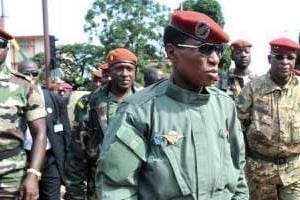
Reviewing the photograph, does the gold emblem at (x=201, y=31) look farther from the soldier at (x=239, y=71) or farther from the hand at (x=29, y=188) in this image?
the soldier at (x=239, y=71)

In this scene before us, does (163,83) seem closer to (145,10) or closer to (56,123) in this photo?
(56,123)

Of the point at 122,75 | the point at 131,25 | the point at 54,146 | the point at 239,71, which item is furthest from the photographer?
the point at 131,25

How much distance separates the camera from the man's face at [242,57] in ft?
27.0

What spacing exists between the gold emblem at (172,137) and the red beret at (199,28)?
46cm

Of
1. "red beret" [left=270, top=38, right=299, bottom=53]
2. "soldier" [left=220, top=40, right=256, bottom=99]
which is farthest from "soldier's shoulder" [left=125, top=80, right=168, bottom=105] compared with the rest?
"soldier" [left=220, top=40, right=256, bottom=99]

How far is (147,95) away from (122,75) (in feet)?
9.51

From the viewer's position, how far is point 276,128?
6379 millimetres

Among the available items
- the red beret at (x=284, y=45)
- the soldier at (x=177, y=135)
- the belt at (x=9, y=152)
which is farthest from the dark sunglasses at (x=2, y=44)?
the red beret at (x=284, y=45)

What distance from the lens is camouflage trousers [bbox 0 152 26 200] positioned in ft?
15.4

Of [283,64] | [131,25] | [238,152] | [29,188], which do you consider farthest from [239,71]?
[131,25]

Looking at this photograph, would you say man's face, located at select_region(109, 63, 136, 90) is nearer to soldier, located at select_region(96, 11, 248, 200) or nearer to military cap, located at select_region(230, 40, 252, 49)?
military cap, located at select_region(230, 40, 252, 49)

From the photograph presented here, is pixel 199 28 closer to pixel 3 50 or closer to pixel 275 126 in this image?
pixel 3 50

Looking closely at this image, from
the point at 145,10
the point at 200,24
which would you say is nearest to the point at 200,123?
the point at 200,24

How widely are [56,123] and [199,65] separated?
165 inches
